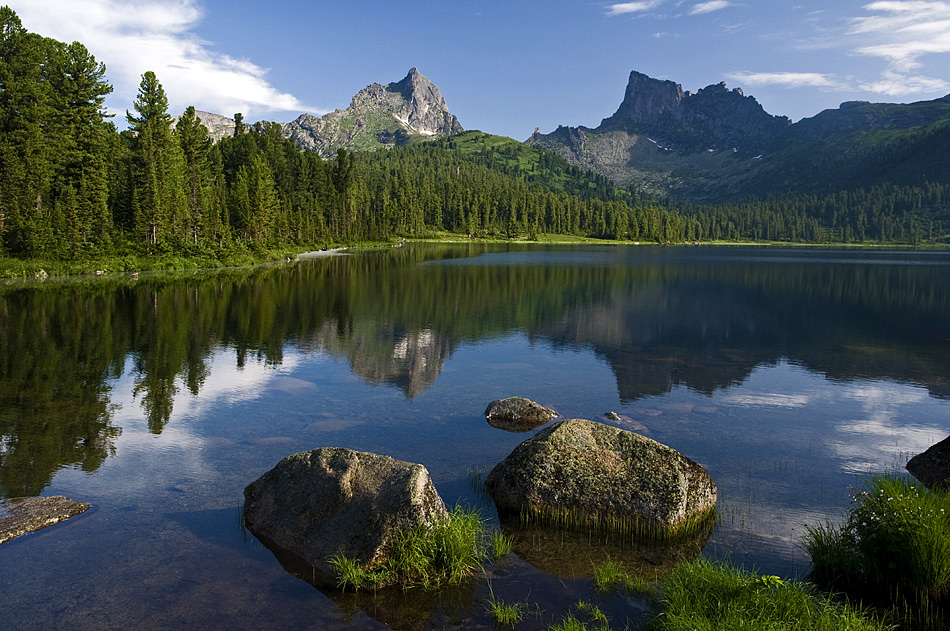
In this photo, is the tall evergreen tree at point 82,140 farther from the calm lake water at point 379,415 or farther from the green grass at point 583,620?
the green grass at point 583,620

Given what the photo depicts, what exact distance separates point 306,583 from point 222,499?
4.30 metres

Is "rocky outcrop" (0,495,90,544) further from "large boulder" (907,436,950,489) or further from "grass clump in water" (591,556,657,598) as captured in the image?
"large boulder" (907,436,950,489)

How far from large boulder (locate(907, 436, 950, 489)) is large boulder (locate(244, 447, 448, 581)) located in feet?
42.5

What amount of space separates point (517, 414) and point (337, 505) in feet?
30.2

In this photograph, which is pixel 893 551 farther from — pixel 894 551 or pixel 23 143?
pixel 23 143

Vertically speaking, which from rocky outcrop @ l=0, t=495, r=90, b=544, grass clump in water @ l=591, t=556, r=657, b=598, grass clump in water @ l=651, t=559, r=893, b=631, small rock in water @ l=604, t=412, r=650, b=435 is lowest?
grass clump in water @ l=591, t=556, r=657, b=598

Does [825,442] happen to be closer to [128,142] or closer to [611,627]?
[611,627]

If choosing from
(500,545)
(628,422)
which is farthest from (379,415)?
(500,545)

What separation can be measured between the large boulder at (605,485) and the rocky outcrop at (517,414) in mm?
5065

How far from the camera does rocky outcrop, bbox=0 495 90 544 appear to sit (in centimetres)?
1107

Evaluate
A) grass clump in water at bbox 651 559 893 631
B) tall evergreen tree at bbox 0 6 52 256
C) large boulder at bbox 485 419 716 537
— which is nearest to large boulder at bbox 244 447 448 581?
large boulder at bbox 485 419 716 537

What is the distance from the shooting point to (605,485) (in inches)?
492

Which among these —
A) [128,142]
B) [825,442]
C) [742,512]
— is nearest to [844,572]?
[742,512]

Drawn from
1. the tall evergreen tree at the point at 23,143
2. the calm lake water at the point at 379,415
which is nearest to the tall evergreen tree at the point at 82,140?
the tall evergreen tree at the point at 23,143
